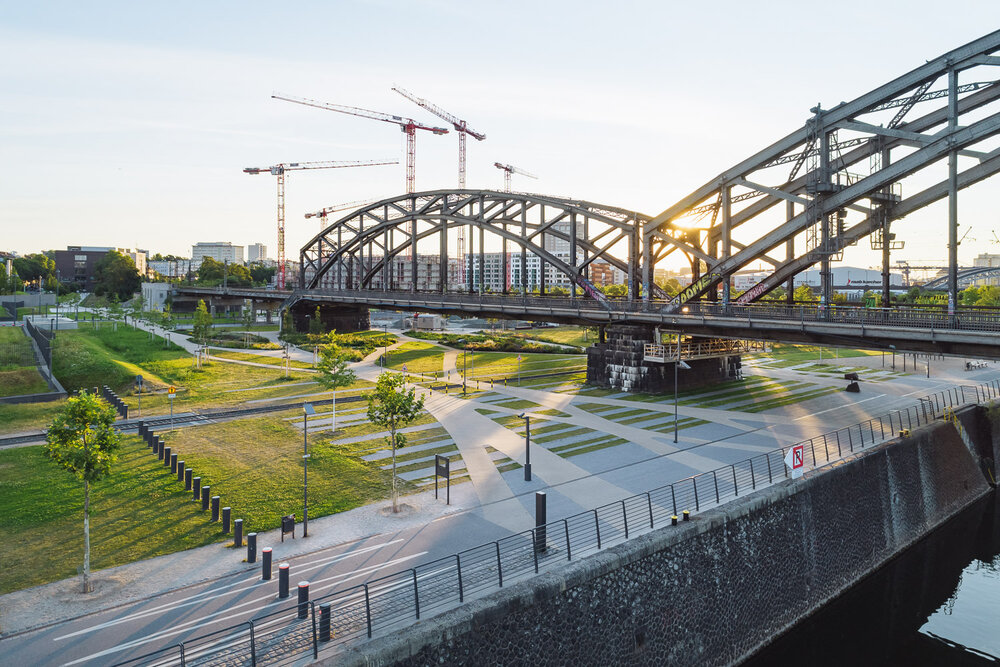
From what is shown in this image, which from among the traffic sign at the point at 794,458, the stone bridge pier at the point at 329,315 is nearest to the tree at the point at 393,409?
the traffic sign at the point at 794,458

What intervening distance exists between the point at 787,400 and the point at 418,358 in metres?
37.2

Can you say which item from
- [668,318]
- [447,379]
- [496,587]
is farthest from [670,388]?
[496,587]

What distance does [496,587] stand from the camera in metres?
15.7

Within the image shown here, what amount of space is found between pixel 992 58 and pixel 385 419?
109ft

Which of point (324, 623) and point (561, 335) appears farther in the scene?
point (561, 335)

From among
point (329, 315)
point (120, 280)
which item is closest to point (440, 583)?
point (329, 315)

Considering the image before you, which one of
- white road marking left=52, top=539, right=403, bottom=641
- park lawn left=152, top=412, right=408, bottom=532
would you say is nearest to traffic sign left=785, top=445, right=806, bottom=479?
park lawn left=152, top=412, right=408, bottom=532

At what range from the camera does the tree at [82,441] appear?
17031mm

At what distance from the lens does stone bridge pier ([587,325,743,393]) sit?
46812 millimetres

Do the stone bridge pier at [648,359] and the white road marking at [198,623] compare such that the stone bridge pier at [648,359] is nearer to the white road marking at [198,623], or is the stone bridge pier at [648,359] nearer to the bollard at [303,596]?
the white road marking at [198,623]

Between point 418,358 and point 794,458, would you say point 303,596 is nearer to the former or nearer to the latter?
point 794,458

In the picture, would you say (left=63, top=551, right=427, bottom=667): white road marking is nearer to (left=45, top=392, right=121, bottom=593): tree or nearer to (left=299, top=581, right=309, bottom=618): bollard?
(left=299, top=581, right=309, bottom=618): bollard

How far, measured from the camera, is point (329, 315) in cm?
9175

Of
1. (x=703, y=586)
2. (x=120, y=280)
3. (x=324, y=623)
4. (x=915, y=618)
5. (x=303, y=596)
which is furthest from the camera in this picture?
(x=120, y=280)
